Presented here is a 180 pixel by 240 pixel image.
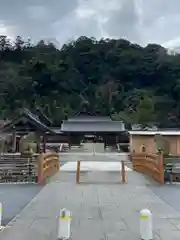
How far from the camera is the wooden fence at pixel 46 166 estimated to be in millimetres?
12359

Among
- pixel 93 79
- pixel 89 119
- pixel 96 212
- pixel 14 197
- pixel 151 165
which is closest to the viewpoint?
pixel 96 212

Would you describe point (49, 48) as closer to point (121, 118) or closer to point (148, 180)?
point (121, 118)

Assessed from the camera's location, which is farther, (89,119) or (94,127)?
(89,119)

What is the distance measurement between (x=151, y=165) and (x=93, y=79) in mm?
59522

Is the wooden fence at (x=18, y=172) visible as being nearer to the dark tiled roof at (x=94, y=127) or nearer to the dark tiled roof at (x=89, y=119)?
the dark tiled roof at (x=94, y=127)

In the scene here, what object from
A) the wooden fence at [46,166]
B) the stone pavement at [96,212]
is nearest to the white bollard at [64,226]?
the stone pavement at [96,212]

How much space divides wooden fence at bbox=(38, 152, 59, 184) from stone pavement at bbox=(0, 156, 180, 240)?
0.61 meters

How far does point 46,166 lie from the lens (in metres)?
14.0

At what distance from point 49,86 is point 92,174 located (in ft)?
176

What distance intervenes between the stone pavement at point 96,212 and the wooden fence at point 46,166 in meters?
0.61

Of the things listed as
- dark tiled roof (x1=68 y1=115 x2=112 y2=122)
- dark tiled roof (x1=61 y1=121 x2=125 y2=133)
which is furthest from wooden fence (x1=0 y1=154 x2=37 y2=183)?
dark tiled roof (x1=68 y1=115 x2=112 y2=122)

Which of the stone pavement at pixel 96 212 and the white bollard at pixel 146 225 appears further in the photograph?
the stone pavement at pixel 96 212

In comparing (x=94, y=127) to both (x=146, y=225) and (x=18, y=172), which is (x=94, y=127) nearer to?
(x=18, y=172)

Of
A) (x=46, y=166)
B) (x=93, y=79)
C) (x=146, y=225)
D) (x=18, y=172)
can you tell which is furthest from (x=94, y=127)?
(x=93, y=79)
